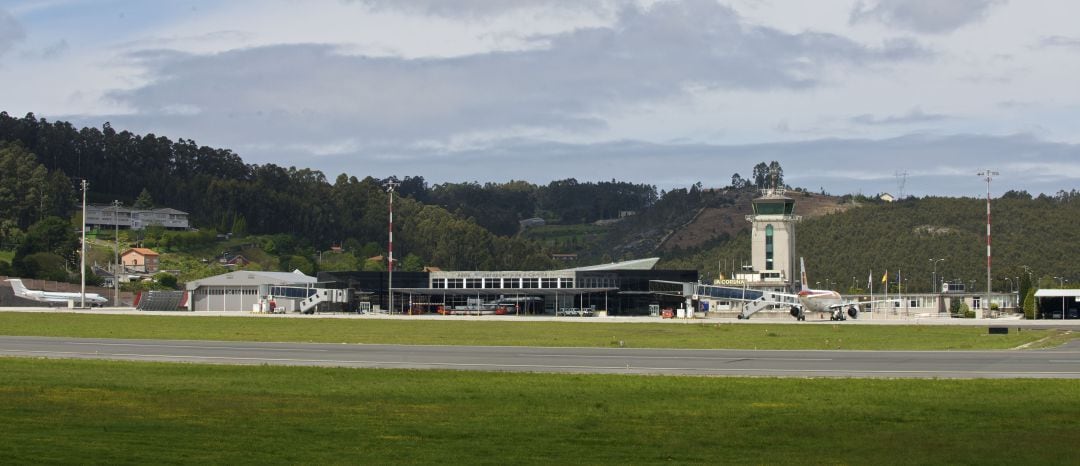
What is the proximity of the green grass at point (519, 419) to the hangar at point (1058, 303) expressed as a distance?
3123 inches

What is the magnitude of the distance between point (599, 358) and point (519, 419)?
21336mm

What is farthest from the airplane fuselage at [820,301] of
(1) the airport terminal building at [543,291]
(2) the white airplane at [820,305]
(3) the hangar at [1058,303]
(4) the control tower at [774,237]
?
(4) the control tower at [774,237]

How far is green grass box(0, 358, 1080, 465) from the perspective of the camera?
837 inches

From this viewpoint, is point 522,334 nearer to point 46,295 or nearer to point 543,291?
point 543,291

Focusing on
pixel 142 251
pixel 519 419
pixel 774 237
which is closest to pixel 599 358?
pixel 519 419

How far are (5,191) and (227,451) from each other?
19212 centimetres

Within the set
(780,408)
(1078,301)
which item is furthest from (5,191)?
(780,408)

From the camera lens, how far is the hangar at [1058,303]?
108 m

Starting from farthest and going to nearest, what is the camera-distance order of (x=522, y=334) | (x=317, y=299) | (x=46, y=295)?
(x=317, y=299) → (x=46, y=295) → (x=522, y=334)

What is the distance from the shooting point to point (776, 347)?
56656mm

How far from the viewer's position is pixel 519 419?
26406mm

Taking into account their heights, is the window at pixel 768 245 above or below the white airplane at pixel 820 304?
above

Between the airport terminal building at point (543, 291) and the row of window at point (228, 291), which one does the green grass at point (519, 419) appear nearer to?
the row of window at point (228, 291)

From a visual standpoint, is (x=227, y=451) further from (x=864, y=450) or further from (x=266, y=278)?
(x=266, y=278)
